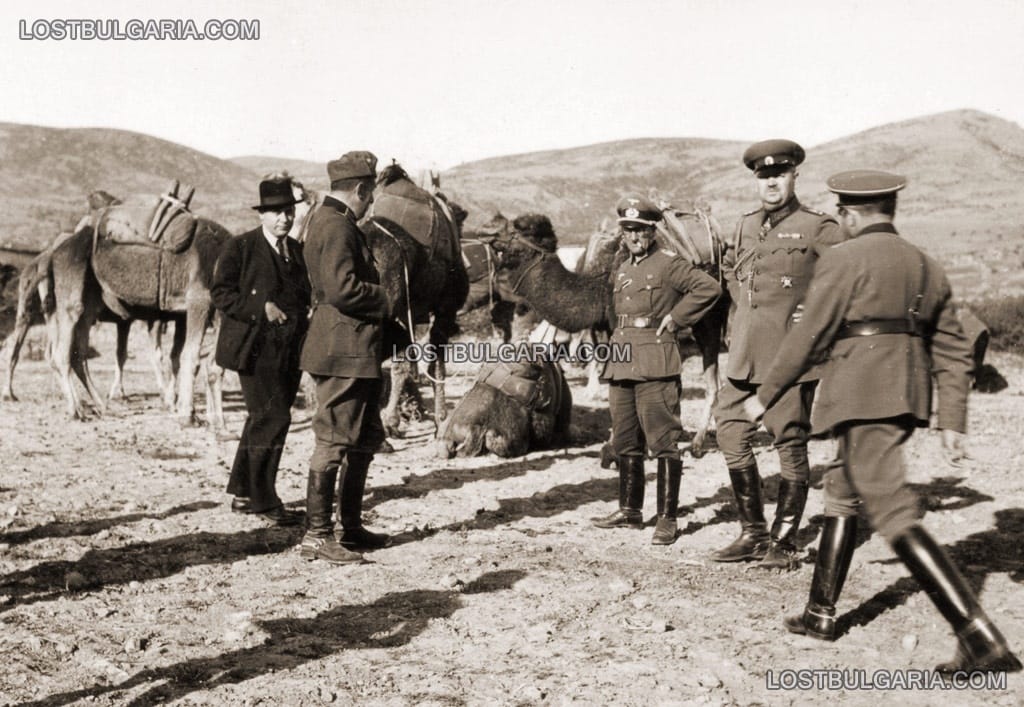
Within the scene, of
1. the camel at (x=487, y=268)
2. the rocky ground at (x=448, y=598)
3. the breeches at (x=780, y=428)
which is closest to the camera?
the rocky ground at (x=448, y=598)

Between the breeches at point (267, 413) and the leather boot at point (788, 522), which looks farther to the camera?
the breeches at point (267, 413)

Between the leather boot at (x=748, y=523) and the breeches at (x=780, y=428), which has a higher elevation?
the breeches at (x=780, y=428)

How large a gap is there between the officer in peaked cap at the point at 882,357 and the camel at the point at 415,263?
5858 mm

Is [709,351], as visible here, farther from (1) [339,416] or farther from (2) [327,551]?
(2) [327,551]

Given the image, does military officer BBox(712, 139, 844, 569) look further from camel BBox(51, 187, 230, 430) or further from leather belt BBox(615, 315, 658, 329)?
camel BBox(51, 187, 230, 430)

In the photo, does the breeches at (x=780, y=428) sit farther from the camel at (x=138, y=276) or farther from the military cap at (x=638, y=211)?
the camel at (x=138, y=276)

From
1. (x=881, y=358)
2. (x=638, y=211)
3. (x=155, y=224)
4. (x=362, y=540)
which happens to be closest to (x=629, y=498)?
(x=362, y=540)

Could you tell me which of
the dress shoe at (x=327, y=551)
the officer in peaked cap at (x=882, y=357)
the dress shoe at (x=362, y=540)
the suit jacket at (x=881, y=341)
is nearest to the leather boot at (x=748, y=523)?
the officer in peaked cap at (x=882, y=357)

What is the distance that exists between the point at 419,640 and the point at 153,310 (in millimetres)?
9180

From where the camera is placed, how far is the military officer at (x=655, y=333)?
650 centimetres

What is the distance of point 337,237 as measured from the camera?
5.78 meters

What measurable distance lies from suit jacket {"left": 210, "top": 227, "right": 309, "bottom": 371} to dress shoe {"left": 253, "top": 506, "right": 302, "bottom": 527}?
100 cm

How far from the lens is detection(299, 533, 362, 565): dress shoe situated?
603cm

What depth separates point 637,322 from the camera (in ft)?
21.8
